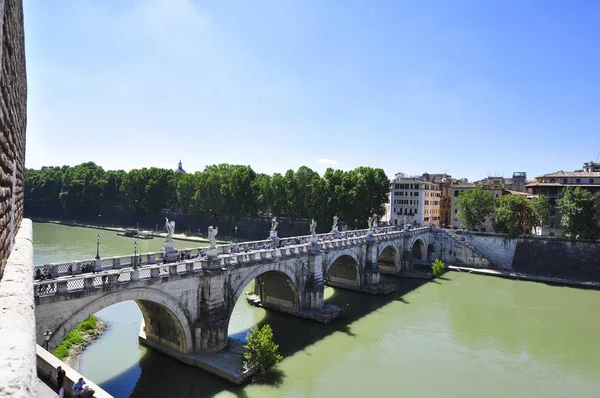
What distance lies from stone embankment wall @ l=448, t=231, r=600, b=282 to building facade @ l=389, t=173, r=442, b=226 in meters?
12.5

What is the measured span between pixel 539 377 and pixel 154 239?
56217 millimetres

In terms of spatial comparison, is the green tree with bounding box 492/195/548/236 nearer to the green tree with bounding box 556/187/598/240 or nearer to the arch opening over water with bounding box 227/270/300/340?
the green tree with bounding box 556/187/598/240

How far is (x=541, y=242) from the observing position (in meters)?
47.3

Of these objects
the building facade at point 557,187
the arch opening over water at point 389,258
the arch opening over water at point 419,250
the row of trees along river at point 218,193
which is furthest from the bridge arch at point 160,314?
the building facade at point 557,187

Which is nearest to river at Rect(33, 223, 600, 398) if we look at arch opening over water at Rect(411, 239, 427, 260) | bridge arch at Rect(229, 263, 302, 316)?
bridge arch at Rect(229, 263, 302, 316)

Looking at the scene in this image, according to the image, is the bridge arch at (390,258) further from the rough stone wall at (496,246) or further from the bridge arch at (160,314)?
the bridge arch at (160,314)

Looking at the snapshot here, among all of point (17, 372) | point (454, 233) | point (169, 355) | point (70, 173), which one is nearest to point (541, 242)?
point (454, 233)

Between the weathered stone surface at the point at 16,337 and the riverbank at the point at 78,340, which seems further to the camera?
the riverbank at the point at 78,340

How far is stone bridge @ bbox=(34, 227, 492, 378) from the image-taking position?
15164mm

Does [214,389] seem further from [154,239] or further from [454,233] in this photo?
[154,239]

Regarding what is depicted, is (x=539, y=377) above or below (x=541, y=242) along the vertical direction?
below

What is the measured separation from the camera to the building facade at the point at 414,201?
64.9 metres

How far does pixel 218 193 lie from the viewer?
6862 cm

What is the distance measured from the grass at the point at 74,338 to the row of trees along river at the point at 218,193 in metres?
39.3
